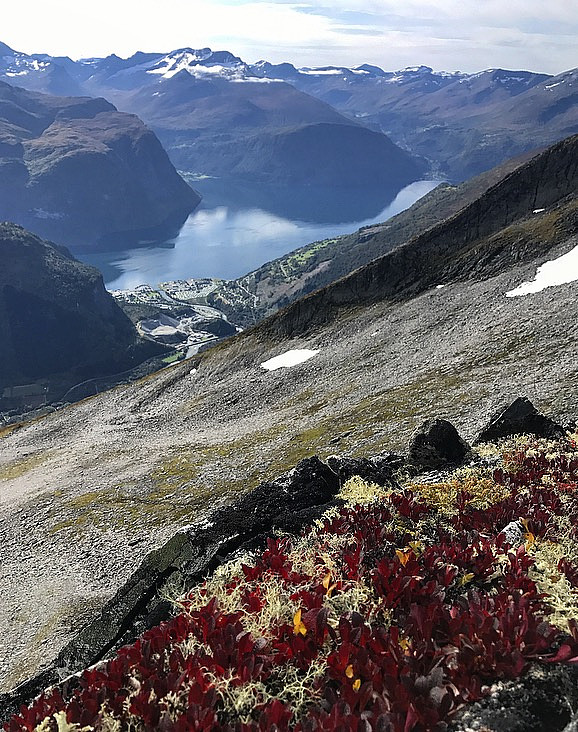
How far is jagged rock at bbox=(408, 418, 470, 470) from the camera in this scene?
16797 millimetres

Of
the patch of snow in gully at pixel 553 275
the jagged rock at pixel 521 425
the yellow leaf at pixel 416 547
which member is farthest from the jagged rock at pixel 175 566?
the patch of snow in gully at pixel 553 275

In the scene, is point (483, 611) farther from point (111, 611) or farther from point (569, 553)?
point (111, 611)

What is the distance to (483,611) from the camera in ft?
17.1

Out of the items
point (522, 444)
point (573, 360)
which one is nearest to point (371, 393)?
point (573, 360)

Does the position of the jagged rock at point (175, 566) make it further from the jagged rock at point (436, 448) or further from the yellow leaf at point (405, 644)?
the yellow leaf at point (405, 644)

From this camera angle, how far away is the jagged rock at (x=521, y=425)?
19562 millimetres

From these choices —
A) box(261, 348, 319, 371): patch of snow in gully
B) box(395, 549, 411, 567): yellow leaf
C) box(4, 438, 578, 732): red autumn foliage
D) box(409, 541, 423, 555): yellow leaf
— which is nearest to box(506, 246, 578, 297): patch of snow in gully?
box(261, 348, 319, 371): patch of snow in gully

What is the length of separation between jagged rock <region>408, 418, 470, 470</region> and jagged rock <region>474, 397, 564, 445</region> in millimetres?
2673

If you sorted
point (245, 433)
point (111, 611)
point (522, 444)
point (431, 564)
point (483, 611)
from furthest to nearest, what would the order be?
point (245, 433)
point (522, 444)
point (111, 611)
point (431, 564)
point (483, 611)

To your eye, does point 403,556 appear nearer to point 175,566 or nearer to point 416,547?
point 416,547

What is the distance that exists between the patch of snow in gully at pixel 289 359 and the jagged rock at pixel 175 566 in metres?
40.4

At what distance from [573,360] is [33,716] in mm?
36286

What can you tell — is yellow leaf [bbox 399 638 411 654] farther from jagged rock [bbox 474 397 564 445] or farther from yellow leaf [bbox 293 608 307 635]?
jagged rock [bbox 474 397 564 445]

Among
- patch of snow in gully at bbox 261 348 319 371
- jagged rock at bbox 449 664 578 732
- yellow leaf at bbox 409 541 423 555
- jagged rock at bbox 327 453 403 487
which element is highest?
jagged rock at bbox 449 664 578 732
